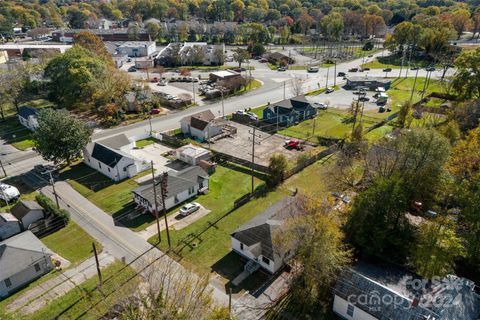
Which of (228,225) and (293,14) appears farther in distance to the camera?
(293,14)

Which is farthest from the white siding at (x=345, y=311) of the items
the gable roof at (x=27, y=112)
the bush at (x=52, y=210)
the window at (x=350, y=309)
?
the gable roof at (x=27, y=112)

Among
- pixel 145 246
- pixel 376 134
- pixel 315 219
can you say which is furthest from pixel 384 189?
pixel 376 134

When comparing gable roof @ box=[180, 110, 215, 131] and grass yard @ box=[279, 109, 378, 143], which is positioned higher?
gable roof @ box=[180, 110, 215, 131]

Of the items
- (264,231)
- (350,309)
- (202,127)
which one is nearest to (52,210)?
(264,231)

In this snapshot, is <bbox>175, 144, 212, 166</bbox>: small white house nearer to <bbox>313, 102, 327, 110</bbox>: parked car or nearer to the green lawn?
the green lawn

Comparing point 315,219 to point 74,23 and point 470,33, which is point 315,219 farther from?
point 74,23

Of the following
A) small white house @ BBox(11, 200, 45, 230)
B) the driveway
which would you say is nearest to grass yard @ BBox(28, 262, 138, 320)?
the driveway

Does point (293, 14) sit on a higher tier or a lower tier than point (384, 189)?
higher
